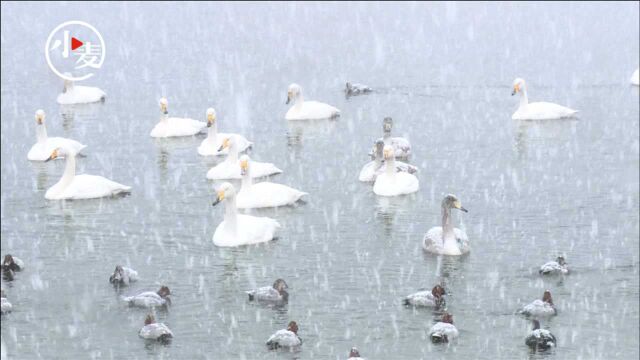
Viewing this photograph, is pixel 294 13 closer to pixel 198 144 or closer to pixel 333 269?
pixel 198 144

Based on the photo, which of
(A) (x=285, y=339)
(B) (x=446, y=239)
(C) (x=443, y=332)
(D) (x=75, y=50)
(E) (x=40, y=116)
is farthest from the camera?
(D) (x=75, y=50)

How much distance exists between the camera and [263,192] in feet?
113

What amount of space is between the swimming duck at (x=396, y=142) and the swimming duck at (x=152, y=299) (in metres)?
14.1

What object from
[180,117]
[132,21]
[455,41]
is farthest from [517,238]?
[132,21]

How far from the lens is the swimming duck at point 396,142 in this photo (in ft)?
130

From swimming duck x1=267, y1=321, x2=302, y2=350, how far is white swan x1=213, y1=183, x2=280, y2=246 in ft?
22.8

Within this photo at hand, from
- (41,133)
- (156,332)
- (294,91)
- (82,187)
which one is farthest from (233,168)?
(156,332)

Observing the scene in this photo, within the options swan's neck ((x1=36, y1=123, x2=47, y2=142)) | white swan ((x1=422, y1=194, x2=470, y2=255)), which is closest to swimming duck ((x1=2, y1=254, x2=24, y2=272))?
white swan ((x1=422, y1=194, x2=470, y2=255))

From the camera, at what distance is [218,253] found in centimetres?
3044

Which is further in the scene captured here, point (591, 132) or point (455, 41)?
point (455, 41)

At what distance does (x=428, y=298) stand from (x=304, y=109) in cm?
2196

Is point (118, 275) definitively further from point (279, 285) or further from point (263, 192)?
point (263, 192)

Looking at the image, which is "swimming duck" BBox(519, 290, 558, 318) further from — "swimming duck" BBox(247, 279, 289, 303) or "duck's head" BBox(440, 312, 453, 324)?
"swimming duck" BBox(247, 279, 289, 303)

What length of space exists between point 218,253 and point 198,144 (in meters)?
13.6
